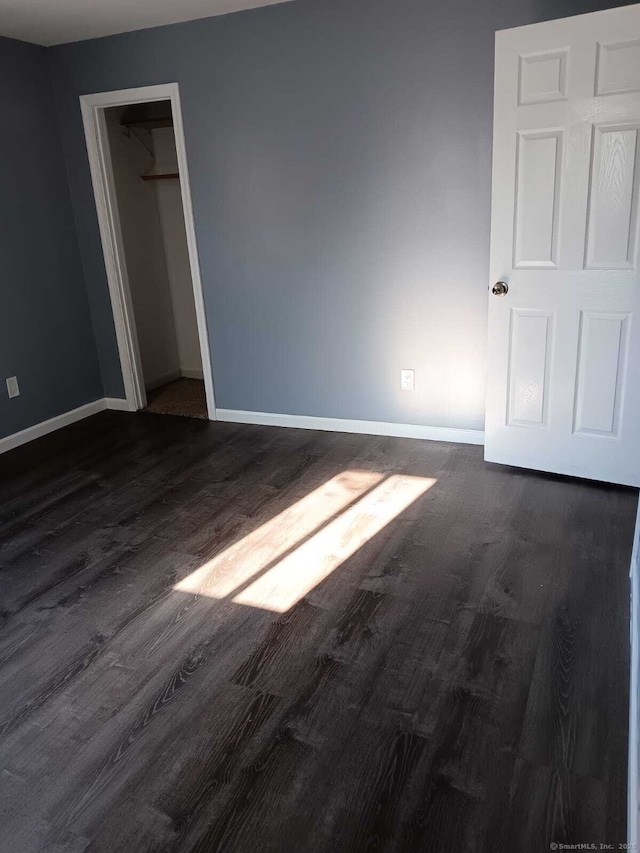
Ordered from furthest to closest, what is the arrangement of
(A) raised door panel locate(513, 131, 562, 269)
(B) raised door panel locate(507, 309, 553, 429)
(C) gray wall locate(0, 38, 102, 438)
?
(C) gray wall locate(0, 38, 102, 438) → (B) raised door panel locate(507, 309, 553, 429) → (A) raised door panel locate(513, 131, 562, 269)

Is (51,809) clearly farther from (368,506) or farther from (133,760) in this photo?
(368,506)

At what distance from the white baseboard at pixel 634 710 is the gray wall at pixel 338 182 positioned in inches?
64.6

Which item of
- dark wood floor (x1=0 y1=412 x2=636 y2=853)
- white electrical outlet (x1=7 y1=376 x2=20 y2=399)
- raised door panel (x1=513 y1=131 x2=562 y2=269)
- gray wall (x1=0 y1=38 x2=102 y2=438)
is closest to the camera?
dark wood floor (x1=0 y1=412 x2=636 y2=853)

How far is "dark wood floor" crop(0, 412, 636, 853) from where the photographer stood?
157 cm

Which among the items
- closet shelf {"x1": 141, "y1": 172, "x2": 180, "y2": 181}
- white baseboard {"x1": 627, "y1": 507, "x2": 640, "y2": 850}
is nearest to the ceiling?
closet shelf {"x1": 141, "y1": 172, "x2": 180, "y2": 181}

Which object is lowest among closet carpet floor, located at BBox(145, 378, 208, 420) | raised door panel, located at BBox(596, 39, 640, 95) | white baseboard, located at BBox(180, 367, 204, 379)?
closet carpet floor, located at BBox(145, 378, 208, 420)

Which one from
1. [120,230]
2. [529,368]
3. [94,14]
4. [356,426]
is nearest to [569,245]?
[529,368]

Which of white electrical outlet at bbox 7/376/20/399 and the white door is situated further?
white electrical outlet at bbox 7/376/20/399

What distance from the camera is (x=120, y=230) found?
14.4 ft

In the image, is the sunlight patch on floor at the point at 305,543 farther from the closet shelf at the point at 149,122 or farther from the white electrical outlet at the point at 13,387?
the closet shelf at the point at 149,122

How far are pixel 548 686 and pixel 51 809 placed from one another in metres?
1.36

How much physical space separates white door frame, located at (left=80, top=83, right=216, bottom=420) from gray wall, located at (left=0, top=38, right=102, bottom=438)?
0.24 m

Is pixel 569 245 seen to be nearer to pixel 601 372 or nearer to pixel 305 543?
pixel 601 372

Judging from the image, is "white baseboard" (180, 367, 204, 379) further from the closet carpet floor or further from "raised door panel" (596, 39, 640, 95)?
"raised door panel" (596, 39, 640, 95)
